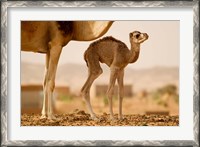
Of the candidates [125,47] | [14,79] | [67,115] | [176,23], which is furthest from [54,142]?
[176,23]

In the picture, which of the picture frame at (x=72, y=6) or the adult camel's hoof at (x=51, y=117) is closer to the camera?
the picture frame at (x=72, y=6)

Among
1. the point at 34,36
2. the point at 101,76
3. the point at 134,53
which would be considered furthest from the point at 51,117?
the point at 134,53

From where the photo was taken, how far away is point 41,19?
378cm

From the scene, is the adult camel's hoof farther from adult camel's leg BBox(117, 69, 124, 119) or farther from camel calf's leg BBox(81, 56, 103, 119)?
adult camel's leg BBox(117, 69, 124, 119)

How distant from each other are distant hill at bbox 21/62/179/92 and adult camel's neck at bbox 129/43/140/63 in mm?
62

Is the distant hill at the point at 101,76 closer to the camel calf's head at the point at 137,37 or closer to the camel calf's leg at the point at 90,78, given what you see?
the camel calf's leg at the point at 90,78

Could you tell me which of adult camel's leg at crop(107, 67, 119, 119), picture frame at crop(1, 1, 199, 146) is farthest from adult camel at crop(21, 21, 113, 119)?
adult camel's leg at crop(107, 67, 119, 119)

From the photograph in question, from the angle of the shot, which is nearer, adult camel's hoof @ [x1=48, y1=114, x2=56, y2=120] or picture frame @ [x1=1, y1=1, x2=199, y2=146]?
picture frame @ [x1=1, y1=1, x2=199, y2=146]

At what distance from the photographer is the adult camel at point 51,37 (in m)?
3.82

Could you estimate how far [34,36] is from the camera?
3.88 metres

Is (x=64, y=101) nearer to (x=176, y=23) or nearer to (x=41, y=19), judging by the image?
(x=41, y=19)

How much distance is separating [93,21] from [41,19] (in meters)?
0.31

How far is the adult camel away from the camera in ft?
12.5

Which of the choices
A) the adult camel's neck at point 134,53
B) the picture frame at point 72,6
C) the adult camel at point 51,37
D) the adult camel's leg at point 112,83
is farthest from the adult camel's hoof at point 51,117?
the adult camel's neck at point 134,53
